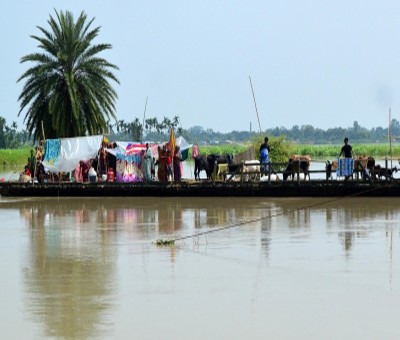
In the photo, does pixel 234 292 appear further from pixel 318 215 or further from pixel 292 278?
pixel 318 215

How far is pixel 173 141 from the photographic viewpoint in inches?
1181

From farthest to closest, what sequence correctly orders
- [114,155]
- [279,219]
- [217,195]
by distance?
[114,155] < [217,195] < [279,219]

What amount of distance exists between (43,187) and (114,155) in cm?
251

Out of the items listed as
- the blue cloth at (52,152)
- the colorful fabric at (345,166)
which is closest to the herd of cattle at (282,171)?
the colorful fabric at (345,166)

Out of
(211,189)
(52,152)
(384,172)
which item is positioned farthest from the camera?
(52,152)

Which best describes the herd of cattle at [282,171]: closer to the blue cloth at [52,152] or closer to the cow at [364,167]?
the cow at [364,167]

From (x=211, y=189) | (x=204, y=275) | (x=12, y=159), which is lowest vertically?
(x=204, y=275)

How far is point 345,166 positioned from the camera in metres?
28.1

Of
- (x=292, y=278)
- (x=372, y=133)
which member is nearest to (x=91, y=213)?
(x=292, y=278)

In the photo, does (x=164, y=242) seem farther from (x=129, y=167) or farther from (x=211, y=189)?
(x=129, y=167)

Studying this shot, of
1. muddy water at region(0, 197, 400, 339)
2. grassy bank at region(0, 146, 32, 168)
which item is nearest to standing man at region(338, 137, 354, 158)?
muddy water at region(0, 197, 400, 339)

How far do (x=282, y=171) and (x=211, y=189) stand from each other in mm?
2157

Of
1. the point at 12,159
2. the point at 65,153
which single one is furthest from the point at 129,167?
the point at 12,159

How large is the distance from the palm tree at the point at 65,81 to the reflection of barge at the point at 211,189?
7.91 m
